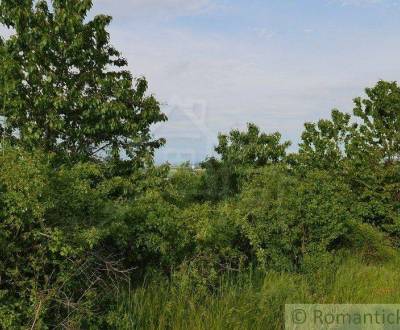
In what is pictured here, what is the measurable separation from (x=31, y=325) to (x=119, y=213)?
2.13 metres

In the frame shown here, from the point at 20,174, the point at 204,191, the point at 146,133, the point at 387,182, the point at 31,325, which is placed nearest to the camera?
the point at 31,325

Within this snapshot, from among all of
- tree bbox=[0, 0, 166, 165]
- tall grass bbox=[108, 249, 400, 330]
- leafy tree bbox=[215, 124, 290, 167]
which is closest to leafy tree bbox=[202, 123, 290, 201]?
leafy tree bbox=[215, 124, 290, 167]

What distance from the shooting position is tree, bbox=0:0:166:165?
398 inches

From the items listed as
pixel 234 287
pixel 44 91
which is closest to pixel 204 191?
pixel 44 91

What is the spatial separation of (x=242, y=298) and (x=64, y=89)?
19.6ft

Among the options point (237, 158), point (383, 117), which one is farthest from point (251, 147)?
point (383, 117)

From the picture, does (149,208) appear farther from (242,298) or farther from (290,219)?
(290,219)

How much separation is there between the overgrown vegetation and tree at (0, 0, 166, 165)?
0.10 feet

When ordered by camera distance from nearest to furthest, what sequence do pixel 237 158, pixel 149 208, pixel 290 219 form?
pixel 149 208 → pixel 290 219 → pixel 237 158

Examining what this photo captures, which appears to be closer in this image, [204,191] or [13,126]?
[13,126]

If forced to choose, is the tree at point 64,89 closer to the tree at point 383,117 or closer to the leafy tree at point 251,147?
the leafy tree at point 251,147

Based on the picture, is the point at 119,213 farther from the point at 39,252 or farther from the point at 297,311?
the point at 297,311

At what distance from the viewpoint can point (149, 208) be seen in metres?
7.07

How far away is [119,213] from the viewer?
672cm
